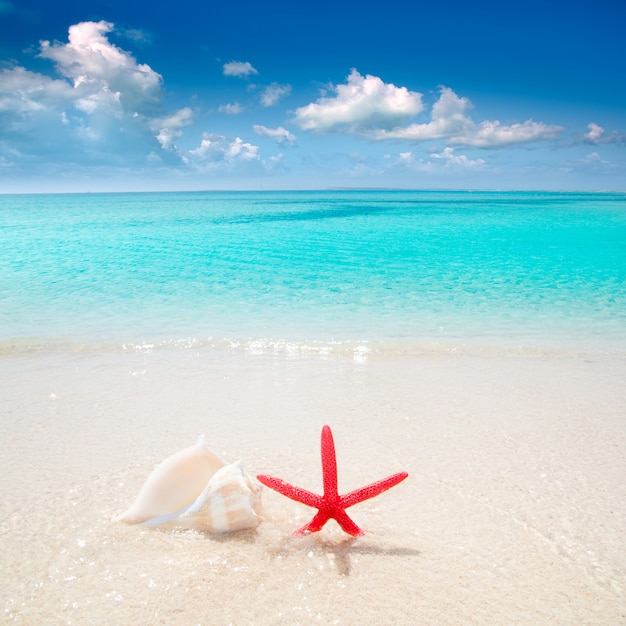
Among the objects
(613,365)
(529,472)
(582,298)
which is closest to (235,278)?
(582,298)

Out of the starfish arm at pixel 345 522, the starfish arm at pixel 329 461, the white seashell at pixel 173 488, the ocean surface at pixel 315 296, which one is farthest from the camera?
the ocean surface at pixel 315 296

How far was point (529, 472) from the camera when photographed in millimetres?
3480

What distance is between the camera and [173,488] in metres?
2.70

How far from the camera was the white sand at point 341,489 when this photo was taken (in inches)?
90.1

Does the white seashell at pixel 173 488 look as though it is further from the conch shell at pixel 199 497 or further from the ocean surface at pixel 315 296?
the ocean surface at pixel 315 296

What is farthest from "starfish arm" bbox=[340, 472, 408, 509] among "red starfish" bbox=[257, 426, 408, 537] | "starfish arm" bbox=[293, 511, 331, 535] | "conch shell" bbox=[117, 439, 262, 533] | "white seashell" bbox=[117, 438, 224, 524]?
"white seashell" bbox=[117, 438, 224, 524]

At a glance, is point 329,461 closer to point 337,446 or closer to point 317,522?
point 317,522

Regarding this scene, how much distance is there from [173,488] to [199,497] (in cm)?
17

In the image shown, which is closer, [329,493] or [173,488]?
[329,493]

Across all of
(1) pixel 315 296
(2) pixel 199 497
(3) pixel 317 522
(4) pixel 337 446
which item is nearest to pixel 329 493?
(3) pixel 317 522

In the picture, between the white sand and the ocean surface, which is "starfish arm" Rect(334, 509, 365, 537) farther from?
the ocean surface

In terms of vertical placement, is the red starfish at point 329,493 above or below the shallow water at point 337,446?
above

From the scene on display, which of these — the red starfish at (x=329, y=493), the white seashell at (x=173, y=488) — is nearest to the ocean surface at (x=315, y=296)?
the white seashell at (x=173, y=488)

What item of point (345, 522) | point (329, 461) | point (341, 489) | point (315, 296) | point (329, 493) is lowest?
point (315, 296)
